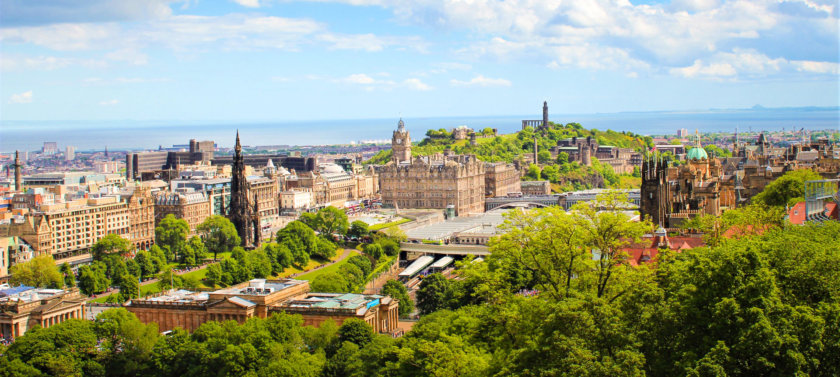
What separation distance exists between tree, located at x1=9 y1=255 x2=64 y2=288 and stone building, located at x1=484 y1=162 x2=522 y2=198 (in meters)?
86.3

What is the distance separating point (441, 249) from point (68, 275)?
36.9 m

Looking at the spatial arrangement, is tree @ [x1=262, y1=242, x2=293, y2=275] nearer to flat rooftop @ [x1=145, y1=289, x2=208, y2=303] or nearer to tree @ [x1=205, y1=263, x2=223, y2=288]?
tree @ [x1=205, y1=263, x2=223, y2=288]

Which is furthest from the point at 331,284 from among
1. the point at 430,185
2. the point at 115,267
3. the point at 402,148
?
the point at 402,148

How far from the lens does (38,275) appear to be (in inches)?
2965

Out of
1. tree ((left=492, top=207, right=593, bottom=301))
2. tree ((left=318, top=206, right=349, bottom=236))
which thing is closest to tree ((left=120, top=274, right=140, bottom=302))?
tree ((left=318, top=206, right=349, bottom=236))

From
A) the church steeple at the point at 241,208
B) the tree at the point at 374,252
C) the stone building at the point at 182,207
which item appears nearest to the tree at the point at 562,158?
the stone building at the point at 182,207

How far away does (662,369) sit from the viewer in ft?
96.9

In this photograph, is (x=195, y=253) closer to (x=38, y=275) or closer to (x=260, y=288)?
(x=38, y=275)

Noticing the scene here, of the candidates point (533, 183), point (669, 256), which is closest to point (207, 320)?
point (669, 256)

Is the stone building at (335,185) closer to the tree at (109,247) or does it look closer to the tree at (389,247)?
the tree at (389,247)

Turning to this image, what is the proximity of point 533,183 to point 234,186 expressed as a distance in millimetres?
73411

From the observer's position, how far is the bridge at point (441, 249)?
99500 mm

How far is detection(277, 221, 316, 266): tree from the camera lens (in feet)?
299

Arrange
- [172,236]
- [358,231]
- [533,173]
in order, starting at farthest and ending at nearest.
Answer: [533,173] → [358,231] → [172,236]
